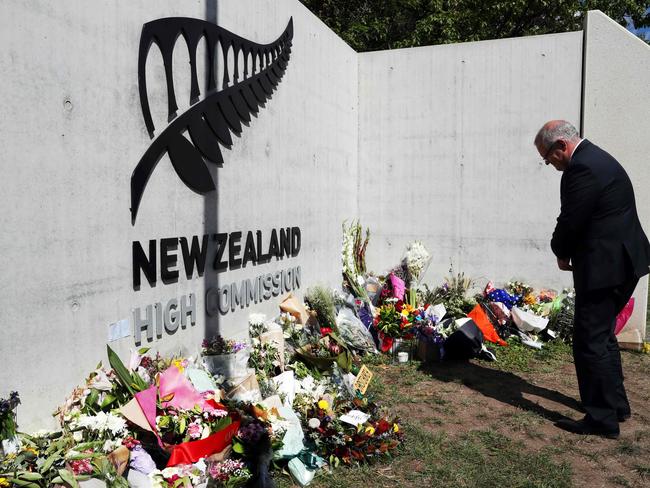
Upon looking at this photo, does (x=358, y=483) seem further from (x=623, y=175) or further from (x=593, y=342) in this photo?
(x=623, y=175)

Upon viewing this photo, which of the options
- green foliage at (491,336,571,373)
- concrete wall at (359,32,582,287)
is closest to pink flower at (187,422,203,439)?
green foliage at (491,336,571,373)

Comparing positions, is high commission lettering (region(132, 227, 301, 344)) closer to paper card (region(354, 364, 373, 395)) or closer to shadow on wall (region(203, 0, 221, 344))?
shadow on wall (region(203, 0, 221, 344))

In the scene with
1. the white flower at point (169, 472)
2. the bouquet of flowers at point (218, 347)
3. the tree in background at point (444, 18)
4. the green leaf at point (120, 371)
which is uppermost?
Result: the tree in background at point (444, 18)

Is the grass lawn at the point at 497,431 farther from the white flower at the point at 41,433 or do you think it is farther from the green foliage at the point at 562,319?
the white flower at the point at 41,433

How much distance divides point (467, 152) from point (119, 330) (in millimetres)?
5329

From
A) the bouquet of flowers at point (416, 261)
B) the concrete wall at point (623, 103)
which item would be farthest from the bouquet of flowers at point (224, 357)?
the concrete wall at point (623, 103)

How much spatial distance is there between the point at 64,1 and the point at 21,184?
1.00 metres

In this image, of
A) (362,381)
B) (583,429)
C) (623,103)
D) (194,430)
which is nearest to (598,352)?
(583,429)

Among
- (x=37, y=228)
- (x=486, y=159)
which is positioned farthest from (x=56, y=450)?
(x=486, y=159)

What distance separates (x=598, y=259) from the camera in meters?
3.92

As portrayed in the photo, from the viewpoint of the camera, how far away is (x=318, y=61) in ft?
21.0

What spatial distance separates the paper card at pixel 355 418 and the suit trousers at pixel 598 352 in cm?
165

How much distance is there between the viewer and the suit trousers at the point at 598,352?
3896 millimetres

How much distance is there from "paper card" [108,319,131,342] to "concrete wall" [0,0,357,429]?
4 centimetres
